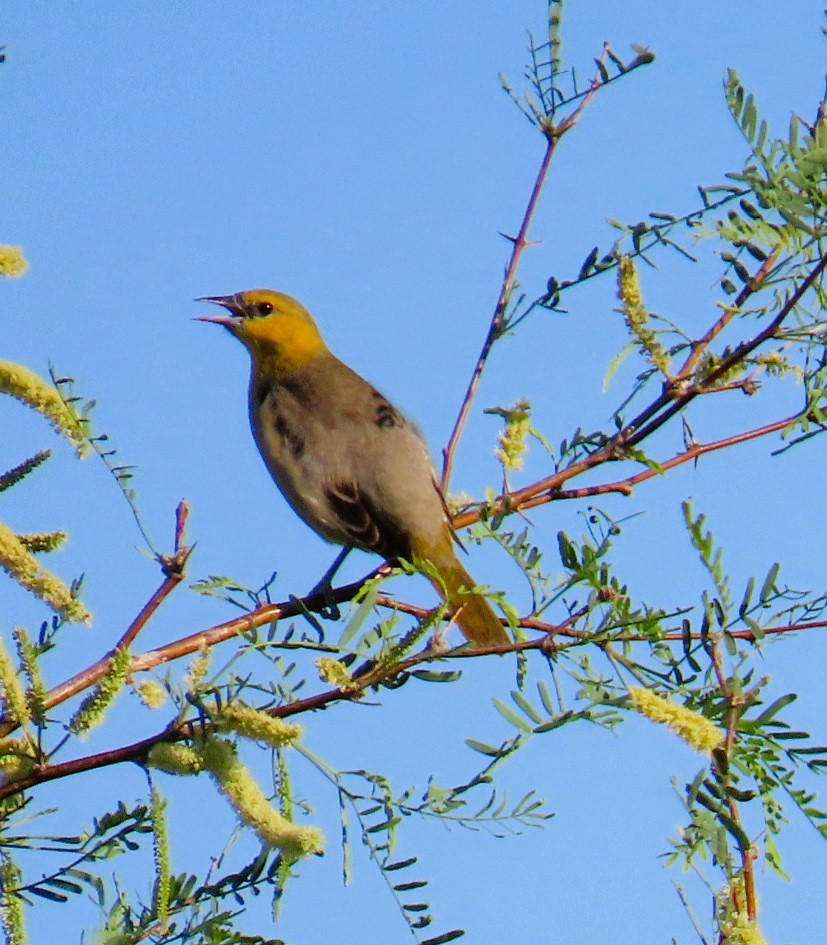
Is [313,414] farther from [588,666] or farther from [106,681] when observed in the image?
[106,681]

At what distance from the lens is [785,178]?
226 cm

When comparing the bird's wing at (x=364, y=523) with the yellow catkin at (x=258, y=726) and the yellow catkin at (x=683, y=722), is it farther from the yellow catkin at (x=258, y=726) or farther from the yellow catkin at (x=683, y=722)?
the yellow catkin at (x=683, y=722)

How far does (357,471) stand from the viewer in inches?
189

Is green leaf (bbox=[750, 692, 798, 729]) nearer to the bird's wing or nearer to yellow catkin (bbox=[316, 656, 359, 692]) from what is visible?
yellow catkin (bbox=[316, 656, 359, 692])

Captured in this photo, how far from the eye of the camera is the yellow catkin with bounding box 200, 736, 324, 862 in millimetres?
1875

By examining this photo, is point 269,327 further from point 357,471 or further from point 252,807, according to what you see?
point 252,807

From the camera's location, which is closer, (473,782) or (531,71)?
(473,782)

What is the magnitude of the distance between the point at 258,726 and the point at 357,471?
9.65 ft

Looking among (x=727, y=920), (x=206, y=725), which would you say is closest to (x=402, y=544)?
(x=206, y=725)

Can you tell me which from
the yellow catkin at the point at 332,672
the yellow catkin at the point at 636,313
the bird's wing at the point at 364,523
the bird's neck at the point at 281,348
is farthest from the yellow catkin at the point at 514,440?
the bird's neck at the point at 281,348

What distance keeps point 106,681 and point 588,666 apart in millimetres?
808

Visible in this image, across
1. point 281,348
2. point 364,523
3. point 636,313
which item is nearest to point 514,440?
point 636,313

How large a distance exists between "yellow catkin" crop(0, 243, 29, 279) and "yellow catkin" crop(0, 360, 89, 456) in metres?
0.15

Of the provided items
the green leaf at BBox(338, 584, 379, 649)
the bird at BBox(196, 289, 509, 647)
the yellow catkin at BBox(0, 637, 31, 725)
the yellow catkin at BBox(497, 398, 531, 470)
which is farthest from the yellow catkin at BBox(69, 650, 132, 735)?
the bird at BBox(196, 289, 509, 647)
